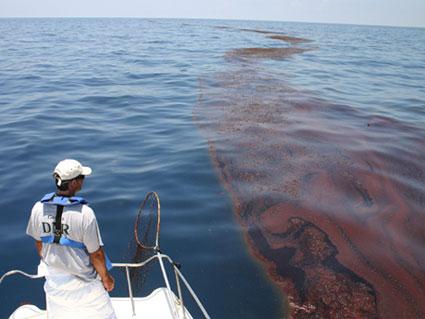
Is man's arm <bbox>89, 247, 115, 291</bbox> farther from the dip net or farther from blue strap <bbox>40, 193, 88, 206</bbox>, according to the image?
the dip net

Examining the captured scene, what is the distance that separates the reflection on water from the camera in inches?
258

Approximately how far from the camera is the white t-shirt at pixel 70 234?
3.67m

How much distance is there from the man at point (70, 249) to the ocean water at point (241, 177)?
89.3 inches

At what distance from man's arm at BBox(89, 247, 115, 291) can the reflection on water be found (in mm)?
3397

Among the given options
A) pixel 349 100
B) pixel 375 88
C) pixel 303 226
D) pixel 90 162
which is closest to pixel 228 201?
Result: pixel 303 226

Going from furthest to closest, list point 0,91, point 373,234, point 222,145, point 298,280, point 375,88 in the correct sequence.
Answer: point 375,88 < point 0,91 < point 222,145 < point 373,234 < point 298,280

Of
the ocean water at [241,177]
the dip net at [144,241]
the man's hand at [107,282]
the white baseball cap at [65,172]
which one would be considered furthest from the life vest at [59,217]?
the ocean water at [241,177]

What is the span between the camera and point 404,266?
7.07m

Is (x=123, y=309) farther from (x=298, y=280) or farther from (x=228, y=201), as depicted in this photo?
(x=228, y=201)

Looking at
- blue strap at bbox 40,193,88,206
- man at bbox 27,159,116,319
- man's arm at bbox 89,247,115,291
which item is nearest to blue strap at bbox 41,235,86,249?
man at bbox 27,159,116,319

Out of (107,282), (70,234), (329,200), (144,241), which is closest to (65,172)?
(70,234)

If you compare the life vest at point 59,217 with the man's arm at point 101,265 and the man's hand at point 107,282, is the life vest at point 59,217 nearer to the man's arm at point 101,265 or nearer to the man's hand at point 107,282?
the man's arm at point 101,265

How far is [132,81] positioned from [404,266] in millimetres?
20366

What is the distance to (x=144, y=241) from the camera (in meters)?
7.31
